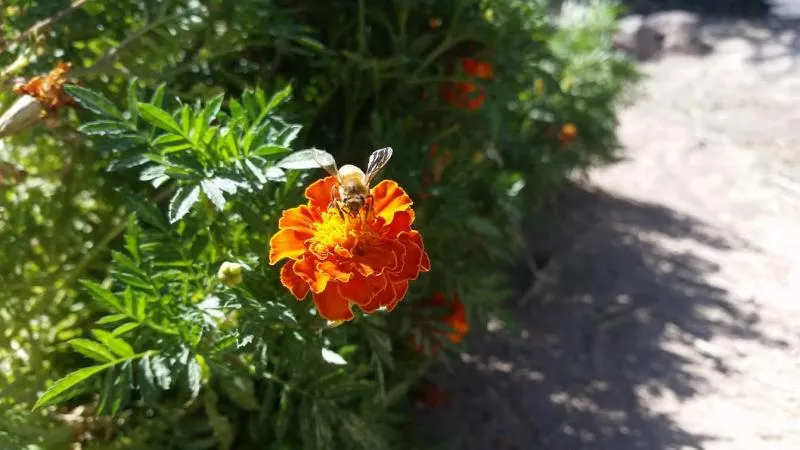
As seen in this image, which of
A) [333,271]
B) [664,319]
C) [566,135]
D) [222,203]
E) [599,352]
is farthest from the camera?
[566,135]

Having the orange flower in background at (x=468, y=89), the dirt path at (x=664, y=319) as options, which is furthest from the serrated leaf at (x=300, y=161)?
the dirt path at (x=664, y=319)

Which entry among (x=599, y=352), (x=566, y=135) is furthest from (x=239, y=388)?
(x=566, y=135)

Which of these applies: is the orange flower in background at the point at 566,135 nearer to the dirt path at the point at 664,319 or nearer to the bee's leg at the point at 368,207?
the dirt path at the point at 664,319

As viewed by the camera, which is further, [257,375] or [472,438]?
[472,438]

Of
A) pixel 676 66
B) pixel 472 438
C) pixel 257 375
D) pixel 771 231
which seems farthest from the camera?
pixel 676 66

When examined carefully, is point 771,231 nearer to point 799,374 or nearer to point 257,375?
point 799,374

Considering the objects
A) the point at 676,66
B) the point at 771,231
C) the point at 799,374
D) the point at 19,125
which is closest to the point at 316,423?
the point at 19,125

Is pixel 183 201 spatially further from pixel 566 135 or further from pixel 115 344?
pixel 566 135

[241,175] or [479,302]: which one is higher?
[241,175]
